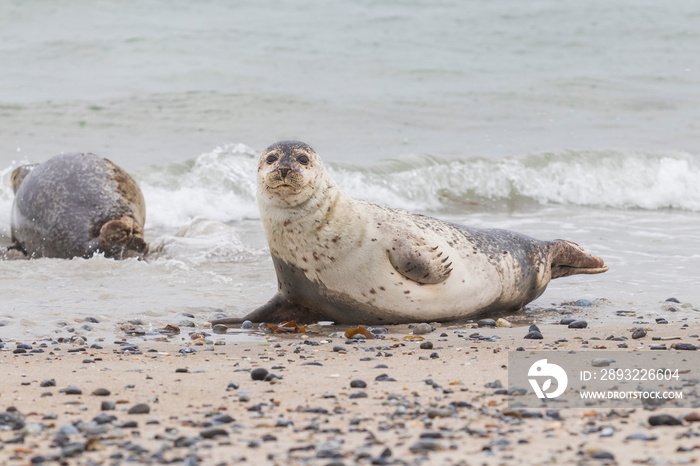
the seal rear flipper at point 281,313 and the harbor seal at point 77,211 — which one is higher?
the harbor seal at point 77,211

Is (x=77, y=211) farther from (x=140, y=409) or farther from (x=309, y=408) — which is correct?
(x=309, y=408)

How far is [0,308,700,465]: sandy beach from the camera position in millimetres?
2699

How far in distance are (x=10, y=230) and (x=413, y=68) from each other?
12.2 meters

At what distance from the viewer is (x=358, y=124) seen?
16375mm

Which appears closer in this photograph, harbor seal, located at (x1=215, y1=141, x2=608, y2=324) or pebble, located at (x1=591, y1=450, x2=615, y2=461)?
pebble, located at (x1=591, y1=450, x2=615, y2=461)

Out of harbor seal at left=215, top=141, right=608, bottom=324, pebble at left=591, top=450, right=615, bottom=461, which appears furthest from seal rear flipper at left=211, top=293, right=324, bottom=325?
pebble at left=591, top=450, right=615, bottom=461

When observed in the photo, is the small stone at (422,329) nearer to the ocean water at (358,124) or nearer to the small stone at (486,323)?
the small stone at (486,323)

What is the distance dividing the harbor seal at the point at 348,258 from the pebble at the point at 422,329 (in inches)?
8.1

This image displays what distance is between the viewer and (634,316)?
579cm

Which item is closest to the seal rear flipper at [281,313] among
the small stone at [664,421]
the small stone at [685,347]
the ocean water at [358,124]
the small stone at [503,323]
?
the ocean water at [358,124]

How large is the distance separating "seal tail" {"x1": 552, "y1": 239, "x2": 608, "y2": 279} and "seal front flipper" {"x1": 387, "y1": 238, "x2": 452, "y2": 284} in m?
1.30

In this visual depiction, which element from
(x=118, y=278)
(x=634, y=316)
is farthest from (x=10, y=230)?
(x=634, y=316)

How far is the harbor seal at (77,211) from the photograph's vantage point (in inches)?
331

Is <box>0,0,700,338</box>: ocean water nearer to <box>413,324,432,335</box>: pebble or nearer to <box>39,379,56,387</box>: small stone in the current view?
<box>413,324,432,335</box>: pebble
